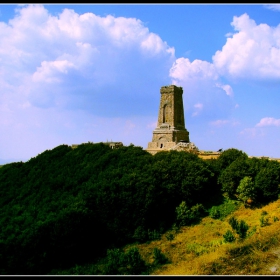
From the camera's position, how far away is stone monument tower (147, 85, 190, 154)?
34.7 meters

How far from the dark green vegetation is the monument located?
42.2 feet

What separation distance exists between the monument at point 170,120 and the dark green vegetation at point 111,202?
12868 millimetres

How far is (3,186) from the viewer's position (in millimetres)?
22234

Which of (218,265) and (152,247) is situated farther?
(152,247)

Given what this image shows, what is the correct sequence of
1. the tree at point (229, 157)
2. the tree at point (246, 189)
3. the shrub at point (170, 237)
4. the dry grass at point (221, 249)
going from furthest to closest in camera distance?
the tree at point (229, 157), the tree at point (246, 189), the shrub at point (170, 237), the dry grass at point (221, 249)

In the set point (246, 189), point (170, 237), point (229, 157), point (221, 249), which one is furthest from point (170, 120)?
point (221, 249)

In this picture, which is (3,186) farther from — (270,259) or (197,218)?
(270,259)

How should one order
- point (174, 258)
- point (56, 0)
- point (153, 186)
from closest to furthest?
point (56, 0) < point (174, 258) < point (153, 186)

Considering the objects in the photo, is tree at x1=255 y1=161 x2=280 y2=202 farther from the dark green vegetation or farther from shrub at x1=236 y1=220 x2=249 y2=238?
shrub at x1=236 y1=220 x2=249 y2=238

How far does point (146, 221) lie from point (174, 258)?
348cm

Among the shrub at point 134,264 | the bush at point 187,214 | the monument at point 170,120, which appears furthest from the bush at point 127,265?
the monument at point 170,120

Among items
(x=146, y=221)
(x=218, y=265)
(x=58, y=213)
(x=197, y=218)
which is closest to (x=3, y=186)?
(x=58, y=213)

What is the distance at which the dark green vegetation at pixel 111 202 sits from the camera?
14305 millimetres

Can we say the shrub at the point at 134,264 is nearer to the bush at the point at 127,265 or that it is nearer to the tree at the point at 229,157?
the bush at the point at 127,265
